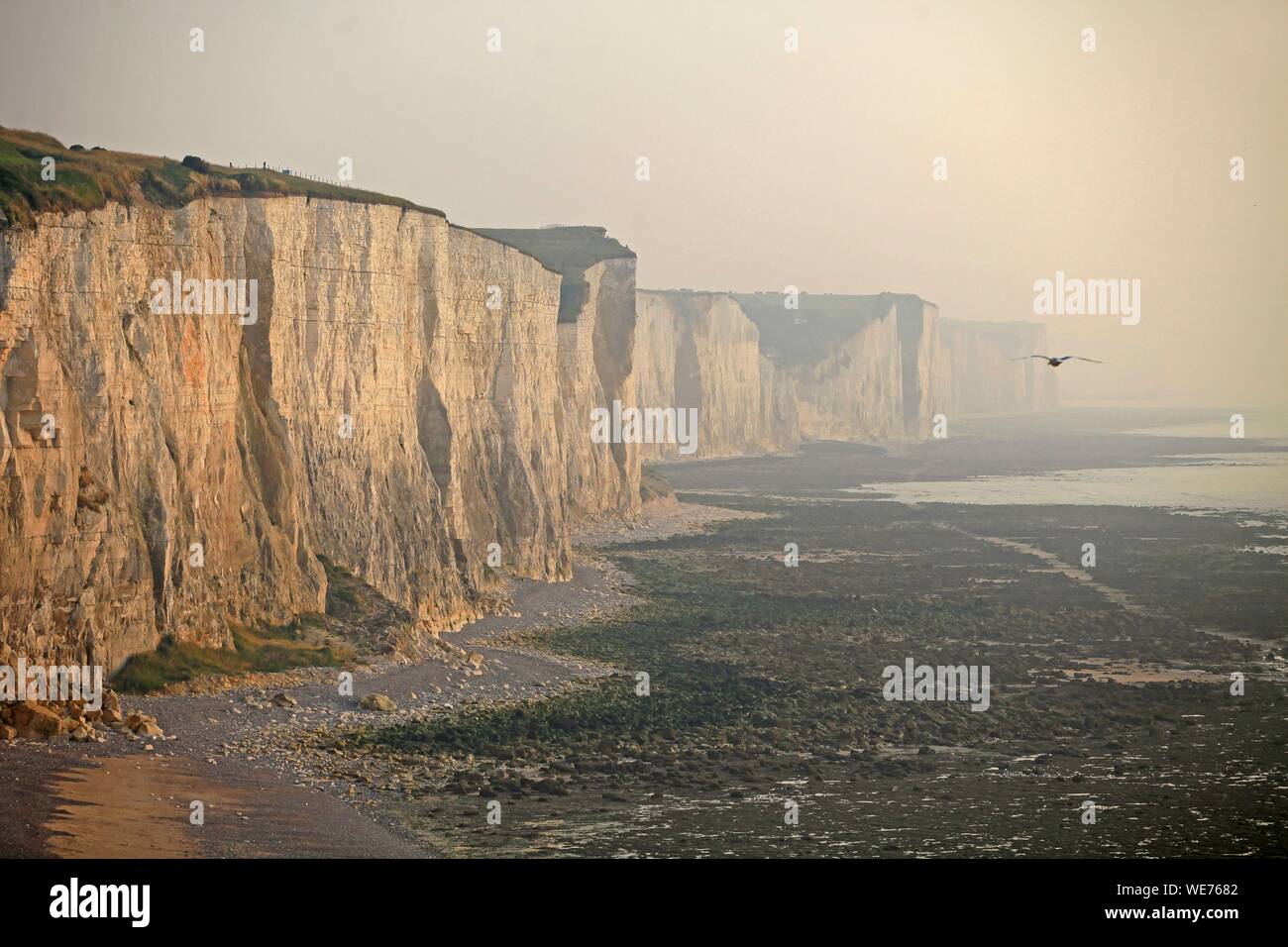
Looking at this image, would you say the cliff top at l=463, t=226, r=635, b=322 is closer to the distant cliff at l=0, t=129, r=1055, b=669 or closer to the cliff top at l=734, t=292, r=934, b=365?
the distant cliff at l=0, t=129, r=1055, b=669

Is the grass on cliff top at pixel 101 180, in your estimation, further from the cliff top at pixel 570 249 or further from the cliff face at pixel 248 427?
the cliff top at pixel 570 249

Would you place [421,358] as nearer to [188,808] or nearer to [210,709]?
[210,709]

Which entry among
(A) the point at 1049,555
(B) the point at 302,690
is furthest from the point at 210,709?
(A) the point at 1049,555

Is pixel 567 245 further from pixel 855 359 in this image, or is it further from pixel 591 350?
pixel 855 359

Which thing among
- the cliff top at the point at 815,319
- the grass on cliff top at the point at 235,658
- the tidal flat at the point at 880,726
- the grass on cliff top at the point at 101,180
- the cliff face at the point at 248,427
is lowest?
the tidal flat at the point at 880,726

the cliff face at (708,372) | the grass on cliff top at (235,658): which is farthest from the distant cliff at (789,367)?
the grass on cliff top at (235,658)

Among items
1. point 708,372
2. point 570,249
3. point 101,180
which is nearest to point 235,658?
point 101,180
